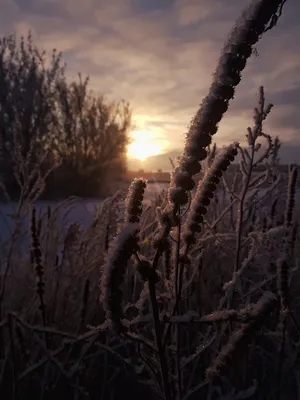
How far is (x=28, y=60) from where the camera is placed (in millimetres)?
20906

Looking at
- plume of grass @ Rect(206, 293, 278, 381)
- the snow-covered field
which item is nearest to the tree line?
the snow-covered field

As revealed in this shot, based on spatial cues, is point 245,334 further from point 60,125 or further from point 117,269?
point 60,125

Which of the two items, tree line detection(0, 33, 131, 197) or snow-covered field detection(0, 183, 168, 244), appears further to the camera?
tree line detection(0, 33, 131, 197)

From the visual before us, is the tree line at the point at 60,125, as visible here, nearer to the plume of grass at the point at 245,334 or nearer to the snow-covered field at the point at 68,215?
the snow-covered field at the point at 68,215

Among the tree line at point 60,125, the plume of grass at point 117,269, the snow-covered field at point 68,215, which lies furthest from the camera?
the tree line at point 60,125

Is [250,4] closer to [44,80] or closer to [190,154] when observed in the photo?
[190,154]

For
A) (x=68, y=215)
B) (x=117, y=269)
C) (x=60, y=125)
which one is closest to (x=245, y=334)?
(x=117, y=269)

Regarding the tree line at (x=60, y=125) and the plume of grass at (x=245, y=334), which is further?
the tree line at (x=60, y=125)

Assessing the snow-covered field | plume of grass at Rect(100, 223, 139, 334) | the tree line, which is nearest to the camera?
plume of grass at Rect(100, 223, 139, 334)

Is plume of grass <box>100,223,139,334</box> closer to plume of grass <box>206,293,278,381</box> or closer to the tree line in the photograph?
plume of grass <box>206,293,278,381</box>

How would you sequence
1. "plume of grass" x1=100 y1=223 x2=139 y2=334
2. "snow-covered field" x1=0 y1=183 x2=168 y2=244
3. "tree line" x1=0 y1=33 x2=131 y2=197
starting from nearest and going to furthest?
1. "plume of grass" x1=100 y1=223 x2=139 y2=334
2. "snow-covered field" x1=0 y1=183 x2=168 y2=244
3. "tree line" x1=0 y1=33 x2=131 y2=197

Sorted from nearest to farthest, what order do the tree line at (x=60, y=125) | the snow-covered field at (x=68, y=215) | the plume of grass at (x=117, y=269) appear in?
1. the plume of grass at (x=117, y=269)
2. the snow-covered field at (x=68, y=215)
3. the tree line at (x=60, y=125)

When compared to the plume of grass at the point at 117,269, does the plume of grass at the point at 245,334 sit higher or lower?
lower

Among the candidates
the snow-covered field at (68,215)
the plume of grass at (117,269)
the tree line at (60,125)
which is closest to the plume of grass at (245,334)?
the plume of grass at (117,269)
